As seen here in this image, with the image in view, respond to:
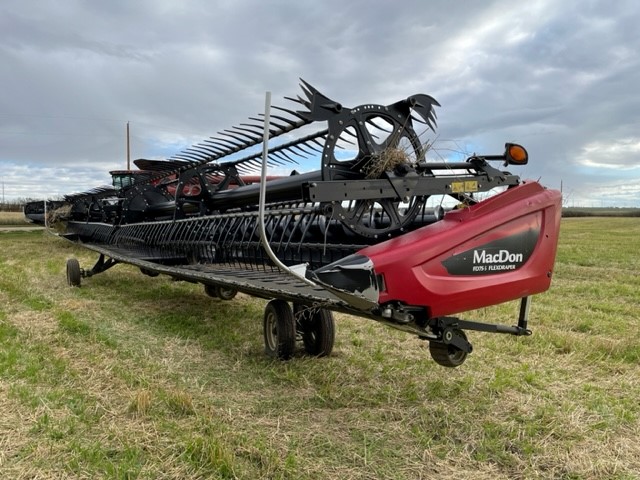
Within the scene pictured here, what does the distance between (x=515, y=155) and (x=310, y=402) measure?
204 centimetres

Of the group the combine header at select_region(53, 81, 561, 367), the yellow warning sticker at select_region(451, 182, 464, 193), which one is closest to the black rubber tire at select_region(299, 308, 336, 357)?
the combine header at select_region(53, 81, 561, 367)

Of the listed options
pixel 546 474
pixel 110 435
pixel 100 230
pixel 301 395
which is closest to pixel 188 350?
pixel 301 395

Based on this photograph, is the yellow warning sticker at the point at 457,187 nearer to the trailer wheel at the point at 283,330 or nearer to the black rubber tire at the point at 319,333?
the black rubber tire at the point at 319,333

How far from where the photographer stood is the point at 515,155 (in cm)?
329

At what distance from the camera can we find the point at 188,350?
4.50 meters

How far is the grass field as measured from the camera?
250cm

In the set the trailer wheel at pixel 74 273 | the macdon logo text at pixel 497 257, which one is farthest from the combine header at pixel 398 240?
the trailer wheel at pixel 74 273

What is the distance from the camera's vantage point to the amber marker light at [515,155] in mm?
3281

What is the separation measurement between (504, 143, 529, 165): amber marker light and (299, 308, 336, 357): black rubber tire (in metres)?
1.83

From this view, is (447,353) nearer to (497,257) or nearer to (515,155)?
(497,257)

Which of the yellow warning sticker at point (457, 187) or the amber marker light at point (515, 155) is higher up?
the amber marker light at point (515, 155)

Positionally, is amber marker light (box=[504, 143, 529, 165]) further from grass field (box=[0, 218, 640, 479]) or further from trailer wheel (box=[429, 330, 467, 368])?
grass field (box=[0, 218, 640, 479])

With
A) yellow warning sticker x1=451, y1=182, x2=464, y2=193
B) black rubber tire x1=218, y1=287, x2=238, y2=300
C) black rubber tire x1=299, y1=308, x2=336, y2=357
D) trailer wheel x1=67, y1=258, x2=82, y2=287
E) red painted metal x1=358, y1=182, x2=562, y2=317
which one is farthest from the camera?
trailer wheel x1=67, y1=258, x2=82, y2=287

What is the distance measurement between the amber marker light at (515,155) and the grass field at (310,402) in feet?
4.97
